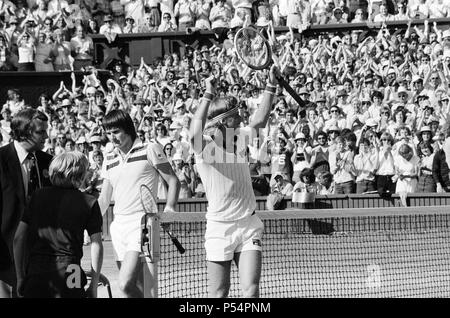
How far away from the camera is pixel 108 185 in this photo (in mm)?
9086

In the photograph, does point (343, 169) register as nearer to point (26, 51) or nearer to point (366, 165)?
point (366, 165)

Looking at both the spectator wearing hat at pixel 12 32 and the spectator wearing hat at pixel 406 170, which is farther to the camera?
the spectator wearing hat at pixel 12 32

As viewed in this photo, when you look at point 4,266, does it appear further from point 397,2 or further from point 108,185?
point 397,2

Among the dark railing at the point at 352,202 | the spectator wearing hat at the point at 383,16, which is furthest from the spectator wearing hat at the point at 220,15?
the dark railing at the point at 352,202

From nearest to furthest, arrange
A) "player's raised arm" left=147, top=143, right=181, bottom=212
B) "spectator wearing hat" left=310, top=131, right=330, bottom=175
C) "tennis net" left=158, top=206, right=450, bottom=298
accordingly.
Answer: "player's raised arm" left=147, top=143, right=181, bottom=212 < "tennis net" left=158, top=206, right=450, bottom=298 < "spectator wearing hat" left=310, top=131, right=330, bottom=175

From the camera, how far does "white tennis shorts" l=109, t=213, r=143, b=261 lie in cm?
856

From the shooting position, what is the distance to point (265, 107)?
8.40m

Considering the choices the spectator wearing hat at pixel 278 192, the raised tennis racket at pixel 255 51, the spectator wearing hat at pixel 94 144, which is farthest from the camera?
the spectator wearing hat at pixel 94 144

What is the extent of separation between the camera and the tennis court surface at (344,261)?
1073 centimetres

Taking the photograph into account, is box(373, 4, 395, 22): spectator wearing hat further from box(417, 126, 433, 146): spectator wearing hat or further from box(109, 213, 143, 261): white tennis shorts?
box(109, 213, 143, 261): white tennis shorts

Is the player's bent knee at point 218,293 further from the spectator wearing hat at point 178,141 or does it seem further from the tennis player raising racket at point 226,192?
the spectator wearing hat at point 178,141

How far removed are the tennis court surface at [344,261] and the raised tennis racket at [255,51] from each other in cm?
129

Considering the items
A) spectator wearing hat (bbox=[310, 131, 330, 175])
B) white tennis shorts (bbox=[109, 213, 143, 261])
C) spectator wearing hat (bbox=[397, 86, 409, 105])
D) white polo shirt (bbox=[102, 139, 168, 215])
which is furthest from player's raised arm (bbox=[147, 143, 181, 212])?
spectator wearing hat (bbox=[397, 86, 409, 105])

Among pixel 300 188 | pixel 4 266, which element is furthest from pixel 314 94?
pixel 4 266
